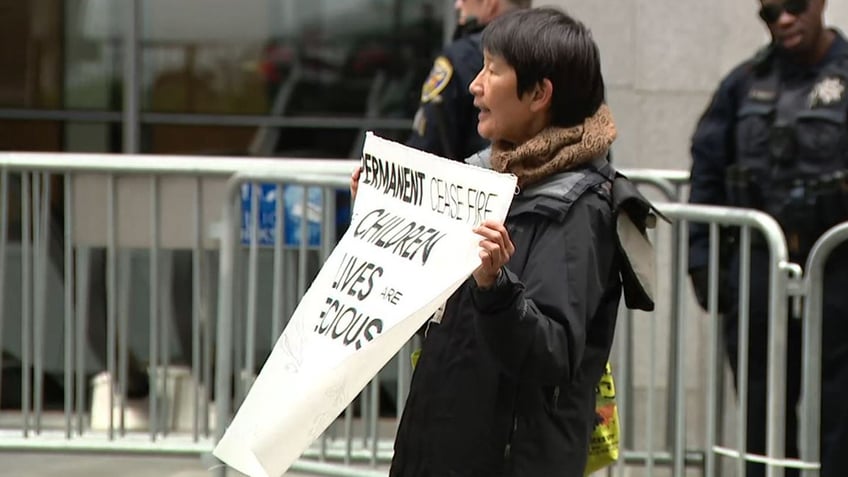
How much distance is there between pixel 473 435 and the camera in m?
3.36

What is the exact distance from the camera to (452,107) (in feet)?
19.6

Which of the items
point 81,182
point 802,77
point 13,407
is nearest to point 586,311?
point 802,77

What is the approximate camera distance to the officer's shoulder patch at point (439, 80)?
600cm

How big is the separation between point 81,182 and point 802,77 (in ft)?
8.26

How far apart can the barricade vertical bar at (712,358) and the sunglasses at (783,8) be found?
0.77 m

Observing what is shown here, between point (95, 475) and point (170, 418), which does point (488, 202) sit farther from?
point (95, 475)

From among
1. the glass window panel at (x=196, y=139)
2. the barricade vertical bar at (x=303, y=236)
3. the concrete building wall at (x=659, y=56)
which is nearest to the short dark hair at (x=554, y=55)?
the barricade vertical bar at (x=303, y=236)

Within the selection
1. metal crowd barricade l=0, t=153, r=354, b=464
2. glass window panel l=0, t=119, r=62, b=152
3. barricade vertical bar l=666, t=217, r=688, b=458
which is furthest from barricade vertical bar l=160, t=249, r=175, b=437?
glass window panel l=0, t=119, r=62, b=152

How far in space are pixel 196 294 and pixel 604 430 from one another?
2833 mm

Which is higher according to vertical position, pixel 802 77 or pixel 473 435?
pixel 802 77

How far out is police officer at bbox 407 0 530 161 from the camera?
5.99 meters

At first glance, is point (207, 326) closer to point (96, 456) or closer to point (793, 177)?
point (96, 456)

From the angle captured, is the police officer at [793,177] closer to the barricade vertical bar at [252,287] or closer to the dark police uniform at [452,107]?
the dark police uniform at [452,107]

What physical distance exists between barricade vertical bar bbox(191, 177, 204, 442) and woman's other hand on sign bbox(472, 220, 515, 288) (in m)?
3.29
